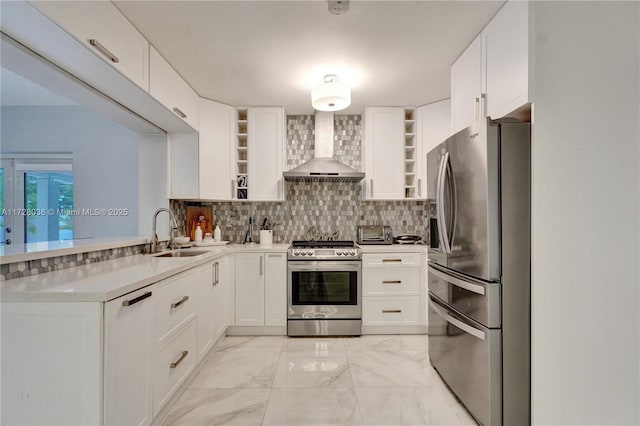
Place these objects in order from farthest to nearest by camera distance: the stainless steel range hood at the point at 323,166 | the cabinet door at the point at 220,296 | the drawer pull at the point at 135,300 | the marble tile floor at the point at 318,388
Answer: the stainless steel range hood at the point at 323,166, the cabinet door at the point at 220,296, the marble tile floor at the point at 318,388, the drawer pull at the point at 135,300

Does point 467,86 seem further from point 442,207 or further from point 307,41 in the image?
point 307,41

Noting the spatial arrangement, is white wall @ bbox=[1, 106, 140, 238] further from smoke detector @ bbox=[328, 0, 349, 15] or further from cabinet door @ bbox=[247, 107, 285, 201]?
smoke detector @ bbox=[328, 0, 349, 15]

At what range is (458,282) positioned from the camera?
1824mm

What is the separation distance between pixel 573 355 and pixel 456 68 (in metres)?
2.49

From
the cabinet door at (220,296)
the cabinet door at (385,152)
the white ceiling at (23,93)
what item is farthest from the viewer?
the cabinet door at (385,152)

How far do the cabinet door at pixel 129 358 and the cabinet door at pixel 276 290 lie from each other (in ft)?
4.96

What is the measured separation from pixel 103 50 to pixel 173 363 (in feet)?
5.64

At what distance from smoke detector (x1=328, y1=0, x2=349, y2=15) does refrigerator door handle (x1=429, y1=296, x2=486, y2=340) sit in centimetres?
188

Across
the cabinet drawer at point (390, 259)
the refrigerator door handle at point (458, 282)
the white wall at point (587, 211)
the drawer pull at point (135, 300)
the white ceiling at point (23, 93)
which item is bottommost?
the cabinet drawer at point (390, 259)

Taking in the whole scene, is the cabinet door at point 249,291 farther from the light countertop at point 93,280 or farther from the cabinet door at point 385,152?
the cabinet door at point 385,152

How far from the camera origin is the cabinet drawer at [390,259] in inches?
→ 120

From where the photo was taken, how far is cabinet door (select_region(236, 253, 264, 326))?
303 cm

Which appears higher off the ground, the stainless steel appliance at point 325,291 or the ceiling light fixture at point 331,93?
the ceiling light fixture at point 331,93

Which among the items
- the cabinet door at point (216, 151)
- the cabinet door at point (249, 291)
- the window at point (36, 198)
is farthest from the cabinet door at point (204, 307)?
the window at point (36, 198)
